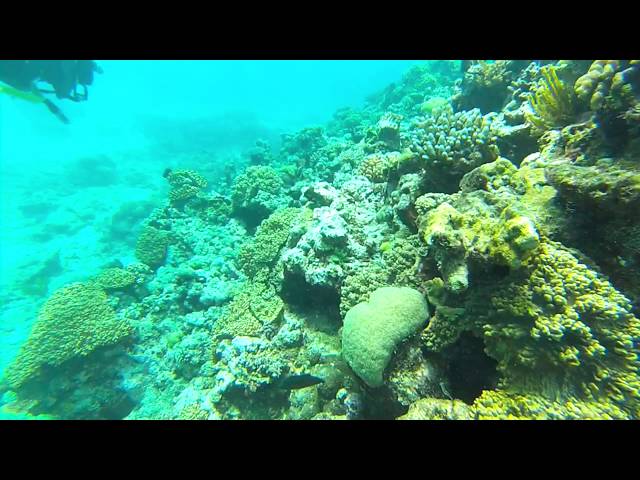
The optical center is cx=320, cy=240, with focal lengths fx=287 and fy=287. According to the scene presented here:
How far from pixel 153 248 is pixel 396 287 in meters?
8.43

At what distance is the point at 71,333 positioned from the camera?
22.3 feet

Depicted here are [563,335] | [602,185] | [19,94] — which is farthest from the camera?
[19,94]

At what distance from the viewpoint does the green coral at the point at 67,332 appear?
21.1 ft

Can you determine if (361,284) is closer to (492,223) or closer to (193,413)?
(492,223)

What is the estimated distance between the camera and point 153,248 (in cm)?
931

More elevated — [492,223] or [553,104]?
[553,104]

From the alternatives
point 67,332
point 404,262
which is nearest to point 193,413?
point 67,332

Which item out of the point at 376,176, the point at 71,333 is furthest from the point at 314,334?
the point at 71,333

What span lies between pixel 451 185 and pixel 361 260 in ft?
6.23

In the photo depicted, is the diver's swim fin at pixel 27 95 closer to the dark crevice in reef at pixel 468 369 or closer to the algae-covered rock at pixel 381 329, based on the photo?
the algae-covered rock at pixel 381 329

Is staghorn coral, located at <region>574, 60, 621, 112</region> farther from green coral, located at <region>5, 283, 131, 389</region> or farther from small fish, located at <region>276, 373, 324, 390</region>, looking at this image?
green coral, located at <region>5, 283, 131, 389</region>

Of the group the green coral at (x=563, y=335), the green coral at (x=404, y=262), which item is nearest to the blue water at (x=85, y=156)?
the green coral at (x=404, y=262)
